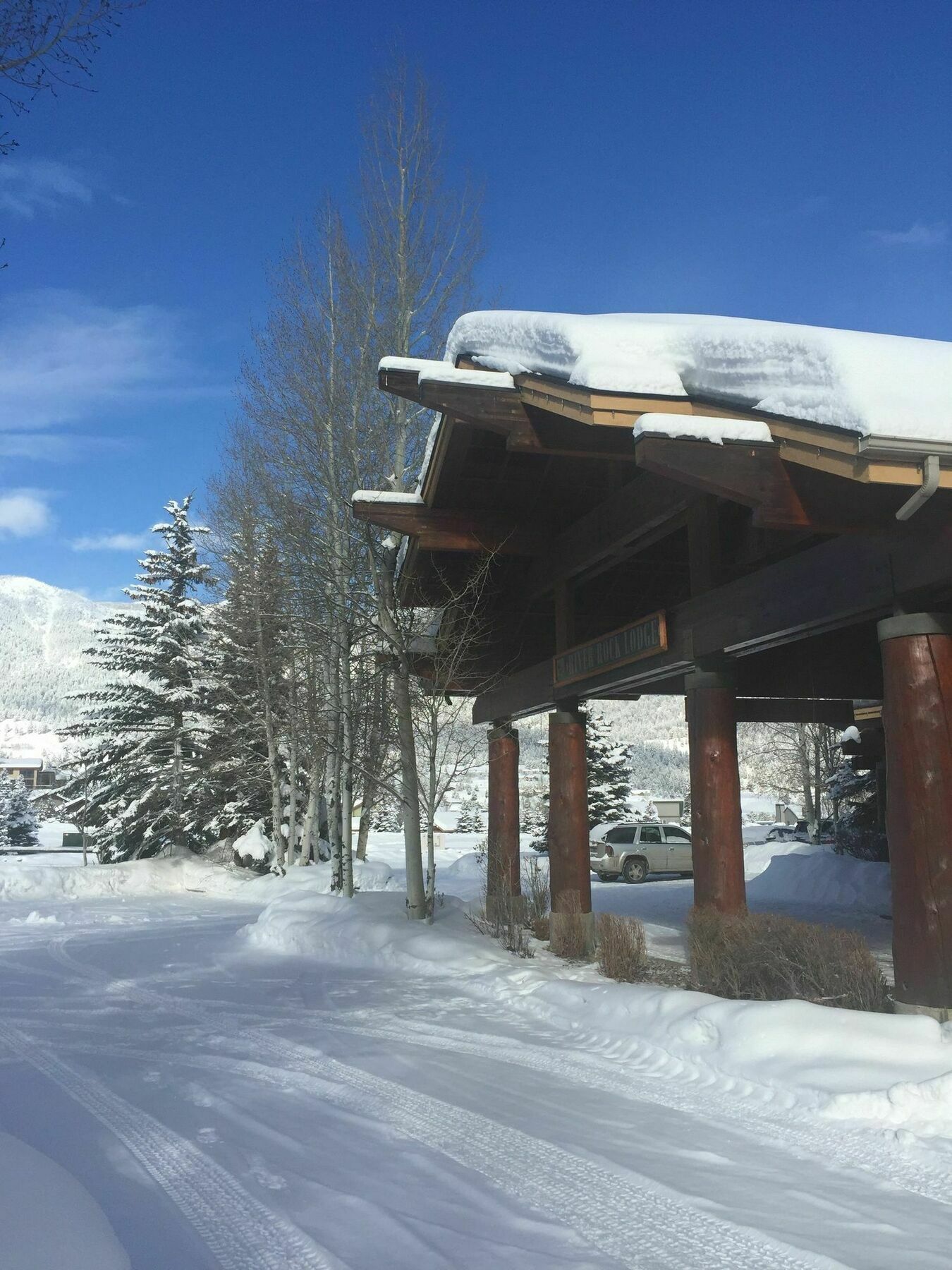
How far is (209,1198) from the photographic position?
13.4ft

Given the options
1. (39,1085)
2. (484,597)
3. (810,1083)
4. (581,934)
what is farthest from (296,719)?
(810,1083)

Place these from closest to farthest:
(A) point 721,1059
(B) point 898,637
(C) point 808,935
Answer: (A) point 721,1059 < (B) point 898,637 < (C) point 808,935

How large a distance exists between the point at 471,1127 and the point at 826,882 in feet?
50.0

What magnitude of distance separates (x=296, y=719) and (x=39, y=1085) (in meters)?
16.5

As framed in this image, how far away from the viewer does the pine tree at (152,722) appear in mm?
28641

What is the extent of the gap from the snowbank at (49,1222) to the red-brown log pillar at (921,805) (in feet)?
16.0

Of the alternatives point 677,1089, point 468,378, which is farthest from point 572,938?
point 468,378

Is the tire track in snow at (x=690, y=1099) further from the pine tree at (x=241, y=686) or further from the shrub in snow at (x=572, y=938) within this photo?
the pine tree at (x=241, y=686)

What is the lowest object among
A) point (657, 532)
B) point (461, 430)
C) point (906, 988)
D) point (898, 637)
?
point (906, 988)

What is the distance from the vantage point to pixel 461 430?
9.23m

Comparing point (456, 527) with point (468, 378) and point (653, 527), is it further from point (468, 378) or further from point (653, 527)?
point (468, 378)

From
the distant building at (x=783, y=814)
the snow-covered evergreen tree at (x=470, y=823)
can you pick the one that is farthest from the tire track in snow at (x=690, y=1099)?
the distant building at (x=783, y=814)

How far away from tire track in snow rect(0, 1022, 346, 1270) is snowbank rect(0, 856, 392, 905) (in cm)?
1653

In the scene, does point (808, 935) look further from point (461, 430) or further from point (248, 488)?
point (248, 488)
